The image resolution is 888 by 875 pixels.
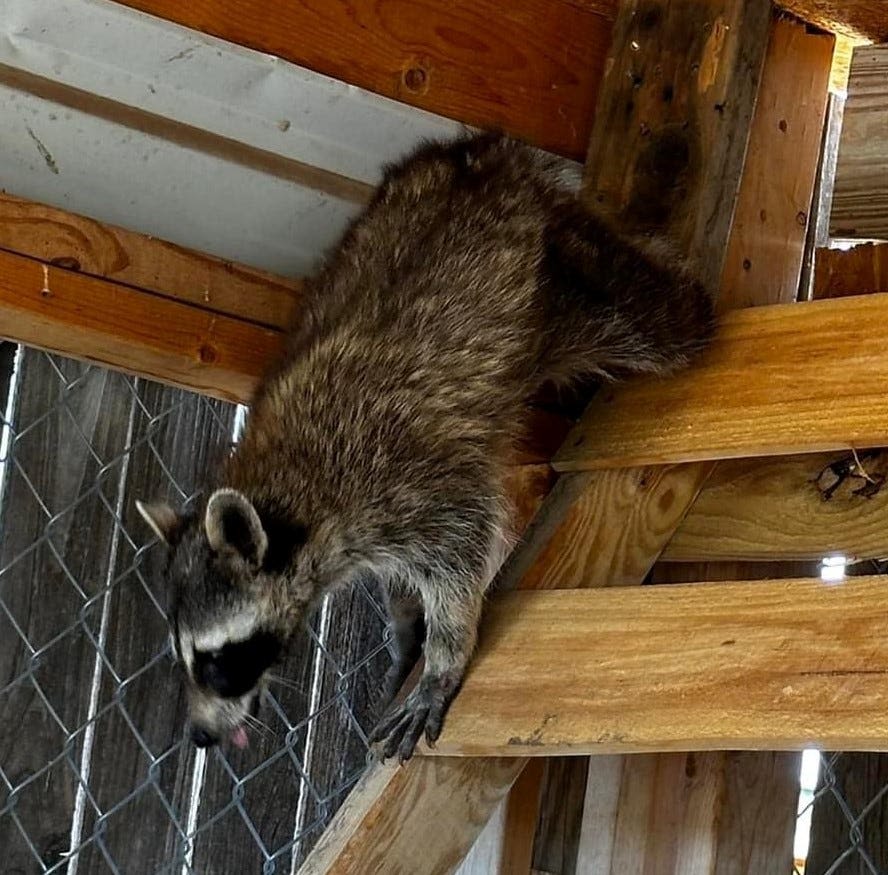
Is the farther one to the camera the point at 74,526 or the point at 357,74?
the point at 74,526

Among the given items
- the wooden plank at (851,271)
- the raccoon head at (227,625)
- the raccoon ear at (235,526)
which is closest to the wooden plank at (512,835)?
the raccoon head at (227,625)

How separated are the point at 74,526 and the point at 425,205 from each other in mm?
1198

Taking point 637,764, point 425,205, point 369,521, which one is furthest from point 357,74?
point 637,764

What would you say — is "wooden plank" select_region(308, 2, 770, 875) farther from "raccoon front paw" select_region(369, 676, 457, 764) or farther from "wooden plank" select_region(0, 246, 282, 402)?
"wooden plank" select_region(0, 246, 282, 402)

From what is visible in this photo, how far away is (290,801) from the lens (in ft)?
10.3

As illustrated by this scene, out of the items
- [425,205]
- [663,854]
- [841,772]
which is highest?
[425,205]

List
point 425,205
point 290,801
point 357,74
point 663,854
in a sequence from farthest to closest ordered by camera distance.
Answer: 1. point 290,801
2. point 425,205
3. point 357,74
4. point 663,854

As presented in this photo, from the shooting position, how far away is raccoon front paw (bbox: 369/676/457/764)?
2195mm

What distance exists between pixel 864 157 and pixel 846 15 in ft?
0.94

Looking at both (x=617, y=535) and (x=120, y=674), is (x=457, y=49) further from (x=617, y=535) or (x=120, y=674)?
(x=120, y=674)

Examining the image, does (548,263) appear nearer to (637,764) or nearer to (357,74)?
(357,74)

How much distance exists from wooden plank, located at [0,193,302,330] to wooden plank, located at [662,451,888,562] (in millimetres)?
802

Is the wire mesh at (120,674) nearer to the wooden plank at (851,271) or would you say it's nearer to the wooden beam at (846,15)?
the wooden plank at (851,271)

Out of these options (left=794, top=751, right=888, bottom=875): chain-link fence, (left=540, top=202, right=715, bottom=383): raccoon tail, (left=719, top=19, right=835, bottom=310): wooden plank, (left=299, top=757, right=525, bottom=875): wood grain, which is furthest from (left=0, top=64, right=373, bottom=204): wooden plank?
(left=794, top=751, right=888, bottom=875): chain-link fence
